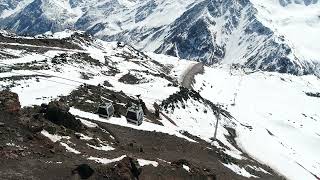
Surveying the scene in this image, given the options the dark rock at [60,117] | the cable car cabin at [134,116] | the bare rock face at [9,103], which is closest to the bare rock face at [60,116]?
the dark rock at [60,117]

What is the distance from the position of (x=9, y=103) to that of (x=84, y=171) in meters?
10.1

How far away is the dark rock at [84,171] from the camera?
39156mm

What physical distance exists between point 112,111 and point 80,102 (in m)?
4.59

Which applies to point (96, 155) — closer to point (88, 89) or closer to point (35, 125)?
point (35, 125)

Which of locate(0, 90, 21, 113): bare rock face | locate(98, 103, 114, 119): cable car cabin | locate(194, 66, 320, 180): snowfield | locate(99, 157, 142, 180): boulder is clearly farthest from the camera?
locate(194, 66, 320, 180): snowfield

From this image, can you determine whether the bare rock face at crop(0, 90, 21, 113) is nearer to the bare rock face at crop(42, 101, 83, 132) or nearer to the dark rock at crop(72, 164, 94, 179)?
the bare rock face at crop(42, 101, 83, 132)

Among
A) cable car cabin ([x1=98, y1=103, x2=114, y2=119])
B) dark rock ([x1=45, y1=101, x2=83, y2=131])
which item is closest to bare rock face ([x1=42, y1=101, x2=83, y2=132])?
dark rock ([x1=45, y1=101, x2=83, y2=131])

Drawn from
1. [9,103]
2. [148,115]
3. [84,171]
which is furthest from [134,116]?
[84,171]

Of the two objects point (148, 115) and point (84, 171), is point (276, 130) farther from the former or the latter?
point (84, 171)

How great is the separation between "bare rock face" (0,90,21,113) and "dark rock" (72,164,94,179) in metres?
9.02

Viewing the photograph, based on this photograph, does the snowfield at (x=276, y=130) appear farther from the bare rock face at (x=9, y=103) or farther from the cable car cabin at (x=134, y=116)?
the bare rock face at (x=9, y=103)

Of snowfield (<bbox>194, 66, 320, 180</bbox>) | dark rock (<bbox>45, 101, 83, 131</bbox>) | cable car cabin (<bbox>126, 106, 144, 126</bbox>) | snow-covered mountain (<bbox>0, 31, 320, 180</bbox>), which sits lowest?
snowfield (<bbox>194, 66, 320, 180</bbox>)

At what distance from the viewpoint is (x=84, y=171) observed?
39.4m

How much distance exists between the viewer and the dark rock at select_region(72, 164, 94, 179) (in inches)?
1542
